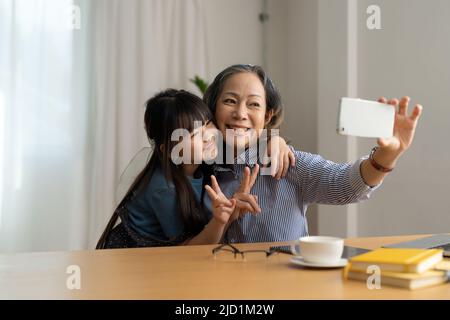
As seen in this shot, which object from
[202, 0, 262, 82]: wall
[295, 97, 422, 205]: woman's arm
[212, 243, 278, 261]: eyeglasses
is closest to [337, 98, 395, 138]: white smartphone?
[295, 97, 422, 205]: woman's arm

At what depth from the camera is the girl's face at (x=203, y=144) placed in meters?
1.57

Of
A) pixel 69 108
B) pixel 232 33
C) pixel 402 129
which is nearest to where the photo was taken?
pixel 402 129

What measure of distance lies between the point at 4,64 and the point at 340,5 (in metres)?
1.88

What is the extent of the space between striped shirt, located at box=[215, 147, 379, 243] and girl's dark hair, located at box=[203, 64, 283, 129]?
186mm

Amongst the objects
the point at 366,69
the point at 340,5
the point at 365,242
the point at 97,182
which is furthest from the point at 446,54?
the point at 97,182

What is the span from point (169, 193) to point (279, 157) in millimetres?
335

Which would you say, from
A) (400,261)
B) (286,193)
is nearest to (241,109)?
(286,193)

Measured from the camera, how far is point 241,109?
5.30 feet

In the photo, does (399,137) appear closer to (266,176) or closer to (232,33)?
(266,176)

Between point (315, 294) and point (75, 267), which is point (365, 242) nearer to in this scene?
point (315, 294)

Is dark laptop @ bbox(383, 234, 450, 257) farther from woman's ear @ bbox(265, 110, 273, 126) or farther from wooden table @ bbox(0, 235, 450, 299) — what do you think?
woman's ear @ bbox(265, 110, 273, 126)

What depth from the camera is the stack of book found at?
815 millimetres

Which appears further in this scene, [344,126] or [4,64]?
[4,64]
